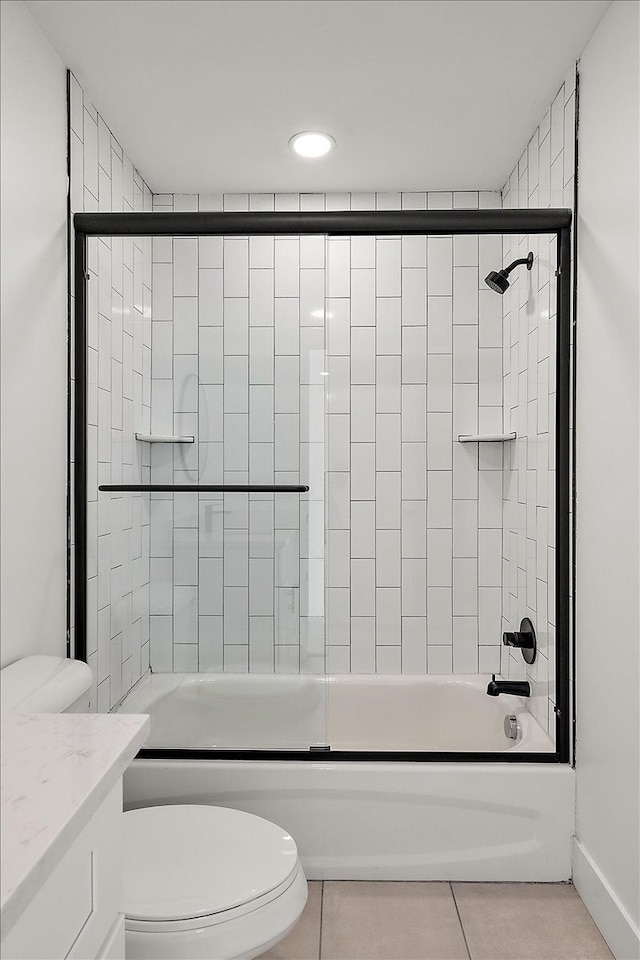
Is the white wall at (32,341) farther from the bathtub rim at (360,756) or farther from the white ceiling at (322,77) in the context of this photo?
the bathtub rim at (360,756)

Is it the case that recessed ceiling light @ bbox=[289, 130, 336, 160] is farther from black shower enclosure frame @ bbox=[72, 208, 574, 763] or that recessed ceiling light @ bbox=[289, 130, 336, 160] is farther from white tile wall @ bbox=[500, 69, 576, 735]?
white tile wall @ bbox=[500, 69, 576, 735]

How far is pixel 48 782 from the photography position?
37.2 inches

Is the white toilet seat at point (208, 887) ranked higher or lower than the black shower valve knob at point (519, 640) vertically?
lower

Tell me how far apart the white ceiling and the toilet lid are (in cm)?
205

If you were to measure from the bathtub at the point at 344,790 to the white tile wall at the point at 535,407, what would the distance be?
27 centimetres

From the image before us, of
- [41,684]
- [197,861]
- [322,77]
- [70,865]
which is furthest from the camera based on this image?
[322,77]

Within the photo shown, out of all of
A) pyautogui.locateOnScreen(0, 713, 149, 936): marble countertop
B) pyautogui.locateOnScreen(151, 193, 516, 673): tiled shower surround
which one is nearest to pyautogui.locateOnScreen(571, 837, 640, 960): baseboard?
pyautogui.locateOnScreen(151, 193, 516, 673): tiled shower surround

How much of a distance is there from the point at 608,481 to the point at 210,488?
3.67 ft

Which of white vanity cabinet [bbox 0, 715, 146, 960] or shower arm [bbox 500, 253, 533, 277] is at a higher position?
shower arm [bbox 500, 253, 533, 277]

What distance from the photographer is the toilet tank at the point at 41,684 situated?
5.17ft

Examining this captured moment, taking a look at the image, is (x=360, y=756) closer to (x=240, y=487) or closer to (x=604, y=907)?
(x=604, y=907)

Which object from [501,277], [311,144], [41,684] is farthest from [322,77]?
[41,684]

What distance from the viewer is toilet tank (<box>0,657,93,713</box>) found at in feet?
5.17

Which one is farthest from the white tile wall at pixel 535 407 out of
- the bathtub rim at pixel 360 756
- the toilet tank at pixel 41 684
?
the toilet tank at pixel 41 684
